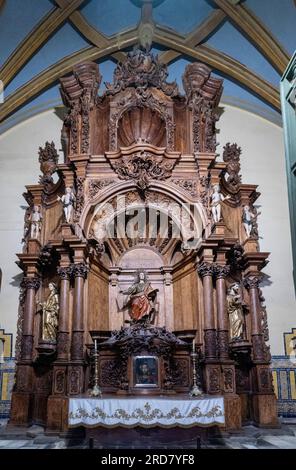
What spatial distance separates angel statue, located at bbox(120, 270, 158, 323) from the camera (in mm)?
11016

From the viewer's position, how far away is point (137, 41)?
1330 cm

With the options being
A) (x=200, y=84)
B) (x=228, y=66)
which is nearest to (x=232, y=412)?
(x=200, y=84)

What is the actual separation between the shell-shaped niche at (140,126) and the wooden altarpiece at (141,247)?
3 cm

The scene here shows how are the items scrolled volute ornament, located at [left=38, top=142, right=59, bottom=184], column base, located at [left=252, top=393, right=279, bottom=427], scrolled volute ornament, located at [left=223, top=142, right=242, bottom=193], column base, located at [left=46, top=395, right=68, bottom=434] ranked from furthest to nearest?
scrolled volute ornament, located at [left=38, top=142, right=59, bottom=184], scrolled volute ornament, located at [left=223, top=142, right=242, bottom=193], column base, located at [left=252, top=393, right=279, bottom=427], column base, located at [left=46, top=395, right=68, bottom=434]

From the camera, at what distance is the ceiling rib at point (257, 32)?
466 inches

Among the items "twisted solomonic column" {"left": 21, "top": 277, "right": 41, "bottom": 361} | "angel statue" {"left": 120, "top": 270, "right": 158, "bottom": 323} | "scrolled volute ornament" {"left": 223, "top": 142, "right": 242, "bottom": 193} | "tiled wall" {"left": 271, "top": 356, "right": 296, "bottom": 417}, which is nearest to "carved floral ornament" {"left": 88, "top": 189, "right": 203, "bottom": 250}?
"angel statue" {"left": 120, "top": 270, "right": 158, "bottom": 323}

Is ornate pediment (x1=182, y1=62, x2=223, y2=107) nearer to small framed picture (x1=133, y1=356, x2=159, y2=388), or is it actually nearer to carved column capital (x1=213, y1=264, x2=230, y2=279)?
carved column capital (x1=213, y1=264, x2=230, y2=279)

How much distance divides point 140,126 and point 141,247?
9.97 ft

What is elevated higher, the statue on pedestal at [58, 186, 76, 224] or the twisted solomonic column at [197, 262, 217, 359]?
the statue on pedestal at [58, 186, 76, 224]

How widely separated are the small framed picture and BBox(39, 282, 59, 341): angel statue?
213cm

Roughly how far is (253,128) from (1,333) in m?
8.67

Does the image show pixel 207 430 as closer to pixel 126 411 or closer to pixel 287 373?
pixel 126 411

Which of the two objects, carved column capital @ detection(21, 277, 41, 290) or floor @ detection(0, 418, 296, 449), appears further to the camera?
carved column capital @ detection(21, 277, 41, 290)
